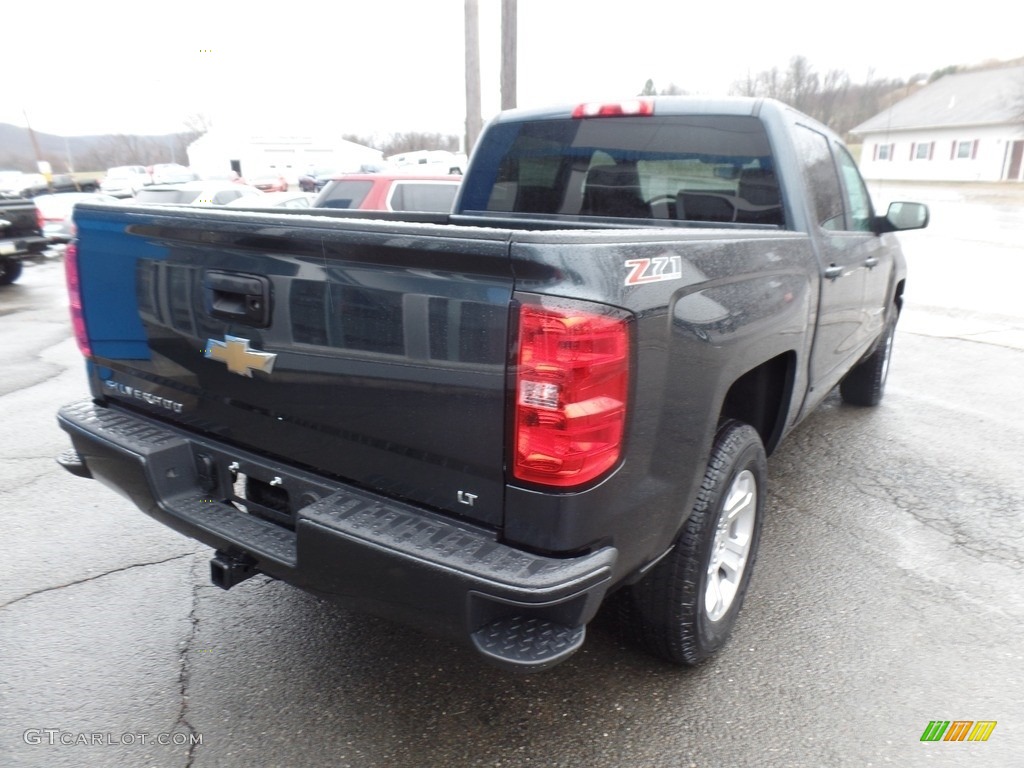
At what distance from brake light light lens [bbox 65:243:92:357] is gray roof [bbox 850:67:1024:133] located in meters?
59.5

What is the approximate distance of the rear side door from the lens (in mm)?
3352

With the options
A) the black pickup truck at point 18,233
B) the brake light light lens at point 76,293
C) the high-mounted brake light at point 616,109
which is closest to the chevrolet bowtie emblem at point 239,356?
the brake light light lens at point 76,293

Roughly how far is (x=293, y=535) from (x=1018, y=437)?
16.4 ft

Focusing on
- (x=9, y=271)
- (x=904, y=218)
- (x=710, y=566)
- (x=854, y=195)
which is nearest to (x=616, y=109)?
(x=854, y=195)

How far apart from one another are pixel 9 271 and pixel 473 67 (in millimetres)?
9020

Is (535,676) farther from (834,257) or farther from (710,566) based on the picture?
(834,257)

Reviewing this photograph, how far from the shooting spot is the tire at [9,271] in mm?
12638

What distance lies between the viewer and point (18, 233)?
1222cm

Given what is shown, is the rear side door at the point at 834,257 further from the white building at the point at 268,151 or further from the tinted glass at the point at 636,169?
the white building at the point at 268,151

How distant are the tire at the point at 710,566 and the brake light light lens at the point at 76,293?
2.27 meters

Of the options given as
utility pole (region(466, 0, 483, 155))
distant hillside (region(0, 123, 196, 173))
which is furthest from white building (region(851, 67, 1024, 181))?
distant hillside (region(0, 123, 196, 173))

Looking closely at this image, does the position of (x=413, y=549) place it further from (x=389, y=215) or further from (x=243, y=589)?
(x=389, y=215)

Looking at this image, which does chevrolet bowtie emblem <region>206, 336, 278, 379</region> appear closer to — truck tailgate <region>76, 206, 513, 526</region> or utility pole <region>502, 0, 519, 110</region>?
truck tailgate <region>76, 206, 513, 526</region>

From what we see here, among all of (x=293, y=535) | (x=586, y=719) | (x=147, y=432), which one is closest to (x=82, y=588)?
(x=147, y=432)
